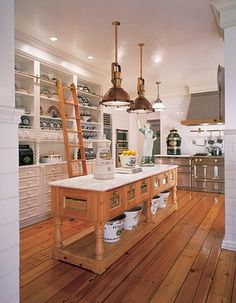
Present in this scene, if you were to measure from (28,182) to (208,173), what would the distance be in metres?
4.06

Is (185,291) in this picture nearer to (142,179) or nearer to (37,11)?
(142,179)

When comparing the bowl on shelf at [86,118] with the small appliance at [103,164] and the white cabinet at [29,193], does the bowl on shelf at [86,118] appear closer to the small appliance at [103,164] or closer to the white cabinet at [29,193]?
the white cabinet at [29,193]

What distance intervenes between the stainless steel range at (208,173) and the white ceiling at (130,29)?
210 centimetres

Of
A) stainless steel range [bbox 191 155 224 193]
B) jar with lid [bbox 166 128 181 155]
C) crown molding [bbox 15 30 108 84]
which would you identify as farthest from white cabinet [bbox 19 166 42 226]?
jar with lid [bbox 166 128 181 155]

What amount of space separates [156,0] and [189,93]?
4.10 metres

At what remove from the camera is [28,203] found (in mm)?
3342

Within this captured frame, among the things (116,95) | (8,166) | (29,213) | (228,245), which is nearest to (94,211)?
(8,166)

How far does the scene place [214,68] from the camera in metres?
4.86

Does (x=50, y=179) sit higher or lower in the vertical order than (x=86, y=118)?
lower

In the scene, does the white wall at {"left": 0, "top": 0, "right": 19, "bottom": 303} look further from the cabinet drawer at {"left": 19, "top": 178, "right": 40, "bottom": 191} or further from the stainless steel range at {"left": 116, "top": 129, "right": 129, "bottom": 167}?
the stainless steel range at {"left": 116, "top": 129, "right": 129, "bottom": 167}

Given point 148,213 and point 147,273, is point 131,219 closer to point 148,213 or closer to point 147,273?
point 148,213

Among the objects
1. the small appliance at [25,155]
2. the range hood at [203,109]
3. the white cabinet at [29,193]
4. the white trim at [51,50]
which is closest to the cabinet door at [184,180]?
the range hood at [203,109]

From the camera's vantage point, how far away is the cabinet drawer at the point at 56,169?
367 cm

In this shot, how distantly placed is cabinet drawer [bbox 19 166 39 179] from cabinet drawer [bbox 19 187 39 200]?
196 mm
